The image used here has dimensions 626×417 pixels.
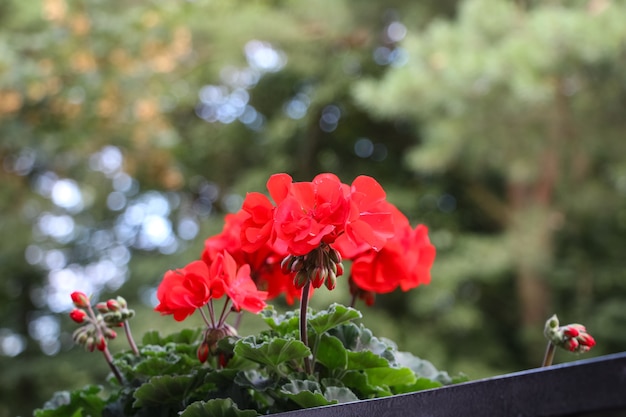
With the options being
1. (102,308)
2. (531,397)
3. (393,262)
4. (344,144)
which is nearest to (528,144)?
(344,144)

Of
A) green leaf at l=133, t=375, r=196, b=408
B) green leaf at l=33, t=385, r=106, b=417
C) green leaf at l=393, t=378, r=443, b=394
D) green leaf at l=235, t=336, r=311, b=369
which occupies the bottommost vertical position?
green leaf at l=33, t=385, r=106, b=417

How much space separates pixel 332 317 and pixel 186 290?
12 cm

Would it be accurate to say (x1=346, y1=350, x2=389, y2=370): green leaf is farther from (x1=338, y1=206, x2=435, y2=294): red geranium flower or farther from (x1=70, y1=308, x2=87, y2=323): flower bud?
(x1=70, y1=308, x2=87, y2=323): flower bud

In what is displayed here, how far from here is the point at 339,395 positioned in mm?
553

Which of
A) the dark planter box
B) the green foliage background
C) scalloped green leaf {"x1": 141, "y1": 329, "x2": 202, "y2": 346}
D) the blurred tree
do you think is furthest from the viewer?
the green foliage background

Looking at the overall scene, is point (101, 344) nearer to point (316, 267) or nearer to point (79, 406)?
point (79, 406)

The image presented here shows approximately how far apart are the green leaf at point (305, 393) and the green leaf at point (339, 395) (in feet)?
0.04

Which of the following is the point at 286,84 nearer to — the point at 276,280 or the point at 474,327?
the point at 474,327

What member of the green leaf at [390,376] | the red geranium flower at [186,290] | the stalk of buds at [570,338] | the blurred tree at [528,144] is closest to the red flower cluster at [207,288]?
the red geranium flower at [186,290]

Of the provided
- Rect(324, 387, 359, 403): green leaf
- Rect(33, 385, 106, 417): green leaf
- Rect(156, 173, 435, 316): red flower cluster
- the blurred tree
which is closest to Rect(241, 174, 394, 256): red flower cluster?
Rect(156, 173, 435, 316): red flower cluster

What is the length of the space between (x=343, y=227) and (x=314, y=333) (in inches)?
4.2

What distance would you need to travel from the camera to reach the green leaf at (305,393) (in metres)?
0.52

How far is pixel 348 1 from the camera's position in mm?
4242

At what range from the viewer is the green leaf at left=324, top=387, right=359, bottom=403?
0.55 meters
